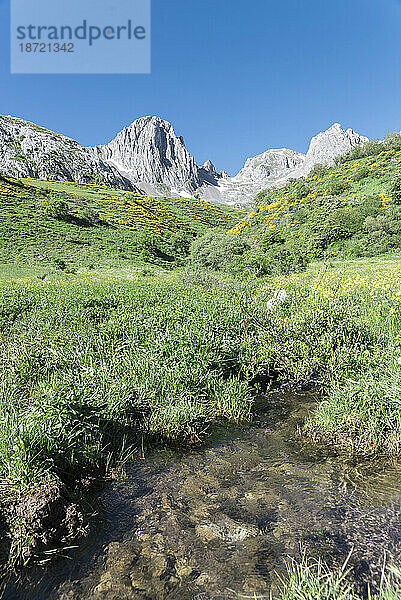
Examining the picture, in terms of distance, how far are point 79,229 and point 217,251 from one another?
27.1 metres

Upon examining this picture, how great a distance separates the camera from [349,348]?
765 centimetres

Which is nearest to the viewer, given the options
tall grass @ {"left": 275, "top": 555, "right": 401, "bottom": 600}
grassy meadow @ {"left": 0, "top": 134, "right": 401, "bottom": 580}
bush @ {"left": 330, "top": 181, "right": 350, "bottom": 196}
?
tall grass @ {"left": 275, "top": 555, "right": 401, "bottom": 600}

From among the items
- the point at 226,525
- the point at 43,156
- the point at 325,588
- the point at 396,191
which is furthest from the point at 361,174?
the point at 43,156

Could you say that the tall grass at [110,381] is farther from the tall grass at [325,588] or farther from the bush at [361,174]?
the bush at [361,174]

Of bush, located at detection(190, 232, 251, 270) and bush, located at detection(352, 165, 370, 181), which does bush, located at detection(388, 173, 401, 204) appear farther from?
bush, located at detection(190, 232, 251, 270)

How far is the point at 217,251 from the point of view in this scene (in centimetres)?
3122

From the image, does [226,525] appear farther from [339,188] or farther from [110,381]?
[339,188]

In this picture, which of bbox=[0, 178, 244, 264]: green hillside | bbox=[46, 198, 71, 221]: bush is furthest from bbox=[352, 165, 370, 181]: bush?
bbox=[46, 198, 71, 221]: bush

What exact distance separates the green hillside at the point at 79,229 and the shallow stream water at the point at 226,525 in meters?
36.7

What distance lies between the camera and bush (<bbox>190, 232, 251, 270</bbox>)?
3064 centimetres

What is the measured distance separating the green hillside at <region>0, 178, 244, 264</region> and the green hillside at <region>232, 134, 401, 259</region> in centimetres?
1529

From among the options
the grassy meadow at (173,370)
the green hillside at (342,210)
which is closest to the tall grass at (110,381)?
the grassy meadow at (173,370)

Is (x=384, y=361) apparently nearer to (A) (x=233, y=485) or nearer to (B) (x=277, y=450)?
(B) (x=277, y=450)

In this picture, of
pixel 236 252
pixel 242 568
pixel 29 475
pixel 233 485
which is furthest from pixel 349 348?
pixel 236 252
